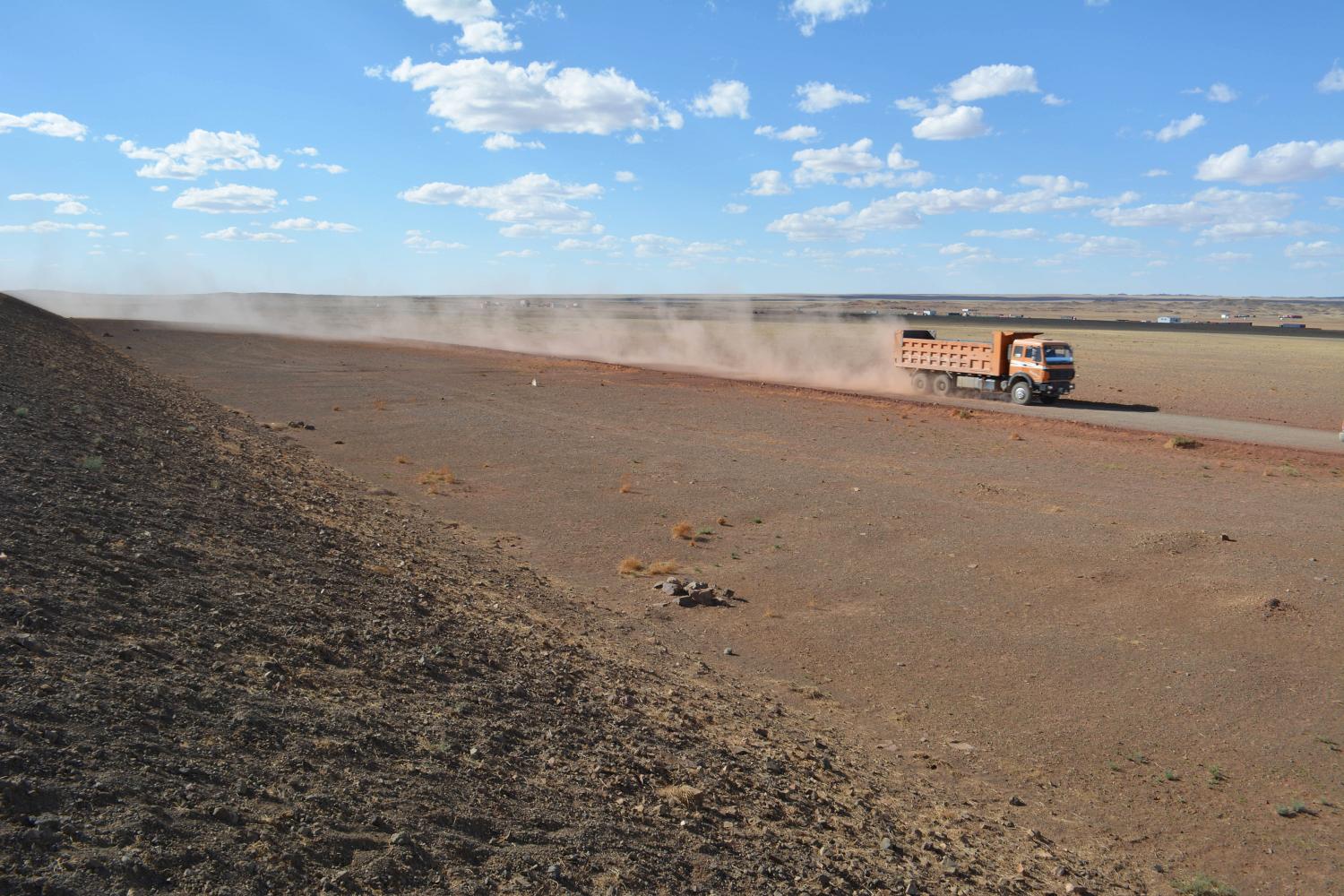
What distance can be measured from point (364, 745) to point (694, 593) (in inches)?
337

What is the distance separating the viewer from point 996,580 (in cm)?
1689

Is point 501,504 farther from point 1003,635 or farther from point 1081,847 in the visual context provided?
point 1081,847

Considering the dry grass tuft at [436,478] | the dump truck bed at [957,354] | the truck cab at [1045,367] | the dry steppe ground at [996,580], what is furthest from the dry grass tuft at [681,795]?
the dump truck bed at [957,354]

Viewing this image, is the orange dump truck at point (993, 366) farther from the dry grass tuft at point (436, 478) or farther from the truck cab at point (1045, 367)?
the dry grass tuft at point (436, 478)

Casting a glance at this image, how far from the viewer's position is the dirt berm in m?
5.41

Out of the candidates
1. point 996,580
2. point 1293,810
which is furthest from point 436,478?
point 1293,810

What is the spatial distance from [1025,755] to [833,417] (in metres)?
27.7

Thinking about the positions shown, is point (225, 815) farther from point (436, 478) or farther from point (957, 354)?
point (957, 354)

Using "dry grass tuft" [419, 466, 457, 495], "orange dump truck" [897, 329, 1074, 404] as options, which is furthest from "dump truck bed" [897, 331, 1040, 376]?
"dry grass tuft" [419, 466, 457, 495]

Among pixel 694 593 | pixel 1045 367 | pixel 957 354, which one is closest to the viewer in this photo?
pixel 694 593

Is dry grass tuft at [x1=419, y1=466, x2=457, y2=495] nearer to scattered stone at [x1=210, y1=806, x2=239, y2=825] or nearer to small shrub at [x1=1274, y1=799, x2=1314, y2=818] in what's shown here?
scattered stone at [x1=210, y1=806, x2=239, y2=825]

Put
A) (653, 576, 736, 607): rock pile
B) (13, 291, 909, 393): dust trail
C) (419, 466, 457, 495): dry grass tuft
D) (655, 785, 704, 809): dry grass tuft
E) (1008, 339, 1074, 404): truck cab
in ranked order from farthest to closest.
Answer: (13, 291, 909, 393): dust trail < (1008, 339, 1074, 404): truck cab < (419, 466, 457, 495): dry grass tuft < (653, 576, 736, 607): rock pile < (655, 785, 704, 809): dry grass tuft

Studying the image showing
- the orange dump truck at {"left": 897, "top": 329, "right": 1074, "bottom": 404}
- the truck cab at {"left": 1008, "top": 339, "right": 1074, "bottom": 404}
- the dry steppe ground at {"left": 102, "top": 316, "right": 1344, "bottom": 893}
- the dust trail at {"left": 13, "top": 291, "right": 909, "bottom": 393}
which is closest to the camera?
the dry steppe ground at {"left": 102, "top": 316, "right": 1344, "bottom": 893}

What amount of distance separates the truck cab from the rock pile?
3100cm
